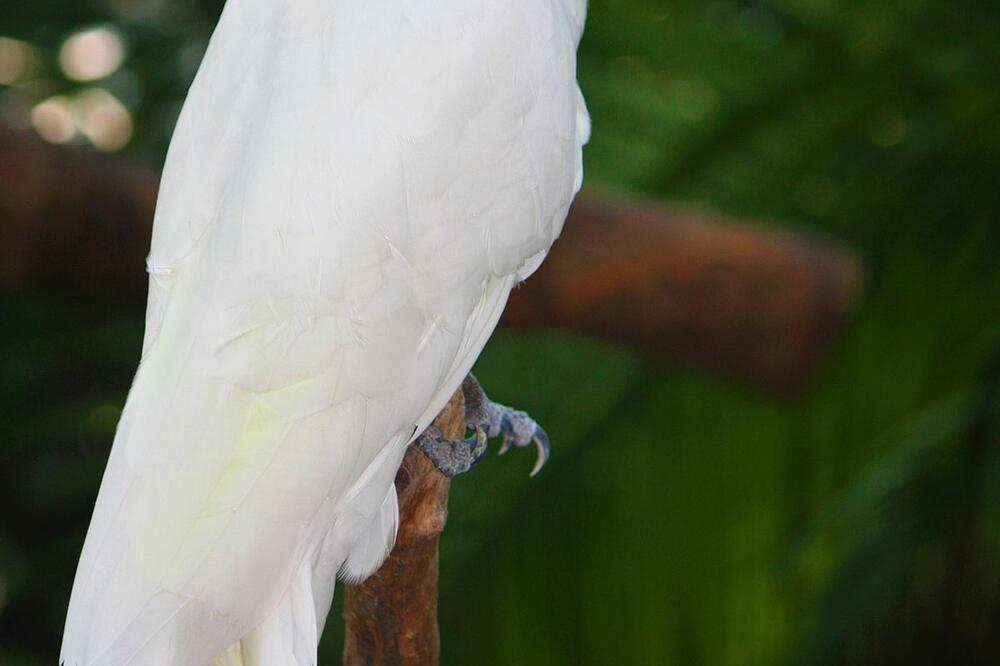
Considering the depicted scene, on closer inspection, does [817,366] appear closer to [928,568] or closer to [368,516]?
[928,568]

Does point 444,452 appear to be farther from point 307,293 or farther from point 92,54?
point 92,54

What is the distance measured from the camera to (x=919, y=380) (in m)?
2.10

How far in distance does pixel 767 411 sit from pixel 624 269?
15.5 inches

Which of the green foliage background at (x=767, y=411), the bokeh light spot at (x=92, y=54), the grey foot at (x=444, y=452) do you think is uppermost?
the bokeh light spot at (x=92, y=54)

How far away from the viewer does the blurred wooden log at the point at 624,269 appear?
2090 mm

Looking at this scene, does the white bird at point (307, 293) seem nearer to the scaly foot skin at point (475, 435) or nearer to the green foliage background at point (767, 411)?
the scaly foot skin at point (475, 435)

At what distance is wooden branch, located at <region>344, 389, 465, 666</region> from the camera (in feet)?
4.03

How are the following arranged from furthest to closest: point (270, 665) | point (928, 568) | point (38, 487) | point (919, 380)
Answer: point (38, 487) < point (928, 568) < point (919, 380) < point (270, 665)

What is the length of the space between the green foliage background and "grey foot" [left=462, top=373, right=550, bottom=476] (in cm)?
74

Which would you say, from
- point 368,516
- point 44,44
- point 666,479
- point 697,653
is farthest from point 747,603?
point 44,44

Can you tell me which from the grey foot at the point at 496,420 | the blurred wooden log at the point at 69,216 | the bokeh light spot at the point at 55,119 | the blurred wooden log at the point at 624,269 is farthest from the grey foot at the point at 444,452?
the bokeh light spot at the point at 55,119

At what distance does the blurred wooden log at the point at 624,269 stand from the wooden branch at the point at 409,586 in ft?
2.90

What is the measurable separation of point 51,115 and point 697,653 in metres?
1.82

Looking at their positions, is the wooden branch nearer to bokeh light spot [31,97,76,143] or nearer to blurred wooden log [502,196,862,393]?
blurred wooden log [502,196,862,393]
